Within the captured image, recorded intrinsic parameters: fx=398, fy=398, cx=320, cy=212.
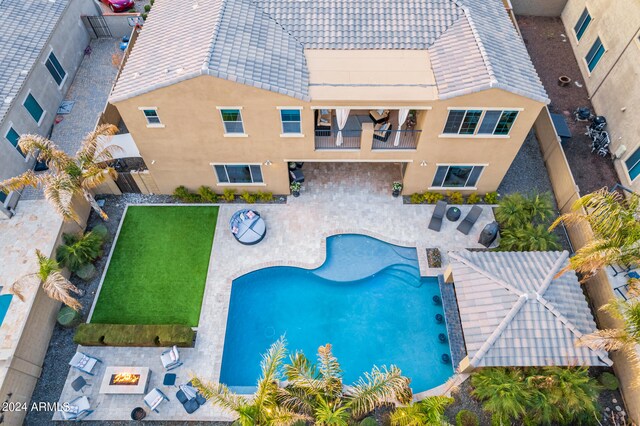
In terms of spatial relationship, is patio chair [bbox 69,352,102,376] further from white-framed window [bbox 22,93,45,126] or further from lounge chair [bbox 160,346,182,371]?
white-framed window [bbox 22,93,45,126]

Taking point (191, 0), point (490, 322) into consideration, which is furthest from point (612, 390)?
point (191, 0)

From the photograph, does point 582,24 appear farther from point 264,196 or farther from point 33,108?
point 33,108

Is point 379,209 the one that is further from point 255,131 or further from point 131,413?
point 131,413

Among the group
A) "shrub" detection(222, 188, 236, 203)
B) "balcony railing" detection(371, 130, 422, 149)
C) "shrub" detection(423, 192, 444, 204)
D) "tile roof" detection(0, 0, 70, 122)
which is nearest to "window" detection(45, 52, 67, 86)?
"tile roof" detection(0, 0, 70, 122)

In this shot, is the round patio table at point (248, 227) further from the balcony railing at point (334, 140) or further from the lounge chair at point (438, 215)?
the lounge chair at point (438, 215)

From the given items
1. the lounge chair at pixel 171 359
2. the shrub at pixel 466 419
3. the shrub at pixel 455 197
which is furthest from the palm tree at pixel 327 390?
the shrub at pixel 455 197
